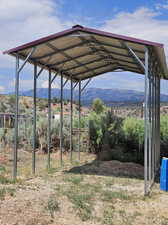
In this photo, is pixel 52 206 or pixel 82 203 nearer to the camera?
pixel 52 206

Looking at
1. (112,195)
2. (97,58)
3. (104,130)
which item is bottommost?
(112,195)

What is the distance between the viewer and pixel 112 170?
984 cm

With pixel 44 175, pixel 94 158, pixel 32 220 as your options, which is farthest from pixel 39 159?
pixel 32 220

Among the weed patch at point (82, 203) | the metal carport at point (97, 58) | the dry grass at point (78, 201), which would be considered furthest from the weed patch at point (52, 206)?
the metal carport at point (97, 58)

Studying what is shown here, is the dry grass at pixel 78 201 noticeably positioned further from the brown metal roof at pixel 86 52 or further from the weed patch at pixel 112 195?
the brown metal roof at pixel 86 52

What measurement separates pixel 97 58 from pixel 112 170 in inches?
129

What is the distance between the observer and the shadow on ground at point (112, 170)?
9250 mm

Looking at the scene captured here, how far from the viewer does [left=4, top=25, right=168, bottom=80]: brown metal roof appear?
23.8ft

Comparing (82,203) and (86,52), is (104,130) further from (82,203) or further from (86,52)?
(82,203)

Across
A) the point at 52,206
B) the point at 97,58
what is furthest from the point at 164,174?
the point at 97,58

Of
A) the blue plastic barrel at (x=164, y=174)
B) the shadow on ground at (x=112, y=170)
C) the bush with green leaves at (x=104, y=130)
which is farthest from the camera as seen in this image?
the bush with green leaves at (x=104, y=130)

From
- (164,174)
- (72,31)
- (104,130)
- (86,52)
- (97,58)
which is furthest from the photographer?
(104,130)

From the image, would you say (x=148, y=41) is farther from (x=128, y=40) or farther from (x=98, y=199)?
(x=98, y=199)

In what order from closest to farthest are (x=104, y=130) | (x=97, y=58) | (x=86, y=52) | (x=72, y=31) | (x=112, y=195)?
(x=112, y=195)
(x=72, y=31)
(x=86, y=52)
(x=97, y=58)
(x=104, y=130)
